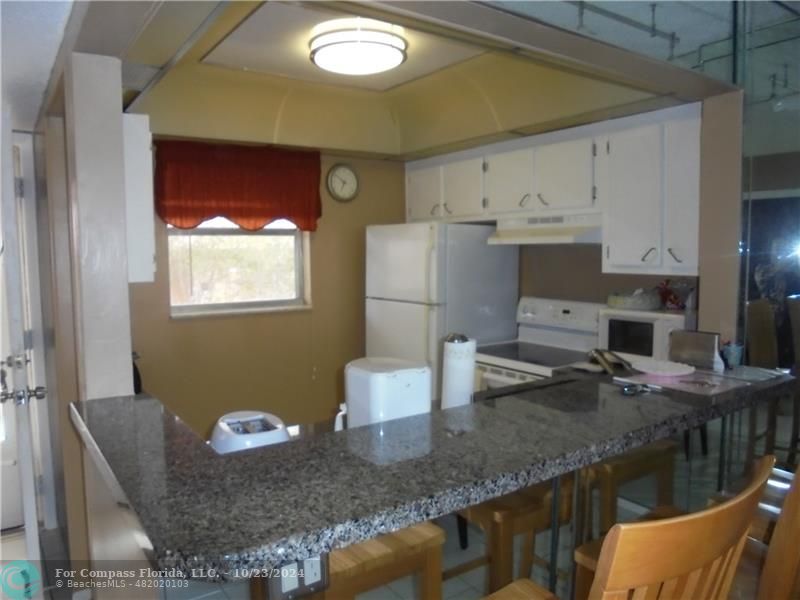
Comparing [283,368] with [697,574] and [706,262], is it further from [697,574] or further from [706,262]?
[697,574]

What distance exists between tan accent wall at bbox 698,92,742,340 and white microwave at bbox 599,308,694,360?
0.20 meters

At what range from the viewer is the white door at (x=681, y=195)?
9.05ft

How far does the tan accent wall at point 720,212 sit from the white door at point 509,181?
1.05m

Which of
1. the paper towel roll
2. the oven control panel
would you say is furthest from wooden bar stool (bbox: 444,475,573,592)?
the oven control panel

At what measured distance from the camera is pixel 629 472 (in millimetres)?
2119

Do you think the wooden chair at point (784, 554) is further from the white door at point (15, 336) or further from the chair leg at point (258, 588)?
the white door at point (15, 336)

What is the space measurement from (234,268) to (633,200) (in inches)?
101

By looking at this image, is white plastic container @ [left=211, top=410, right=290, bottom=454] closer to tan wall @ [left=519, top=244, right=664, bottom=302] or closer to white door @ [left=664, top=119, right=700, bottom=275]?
white door @ [left=664, top=119, right=700, bottom=275]

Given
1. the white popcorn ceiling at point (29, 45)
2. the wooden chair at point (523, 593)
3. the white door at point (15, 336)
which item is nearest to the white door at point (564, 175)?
the wooden chair at point (523, 593)

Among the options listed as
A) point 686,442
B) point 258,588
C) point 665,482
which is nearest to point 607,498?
point 665,482

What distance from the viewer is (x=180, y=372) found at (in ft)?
12.4

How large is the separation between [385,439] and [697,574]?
0.65 metres

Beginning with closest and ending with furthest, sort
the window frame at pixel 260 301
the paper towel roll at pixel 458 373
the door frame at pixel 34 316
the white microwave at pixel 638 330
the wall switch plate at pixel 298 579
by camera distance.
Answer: the wall switch plate at pixel 298 579 → the paper towel roll at pixel 458 373 → the white microwave at pixel 638 330 → the door frame at pixel 34 316 → the window frame at pixel 260 301

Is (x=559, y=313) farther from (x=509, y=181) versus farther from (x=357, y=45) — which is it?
(x=357, y=45)
